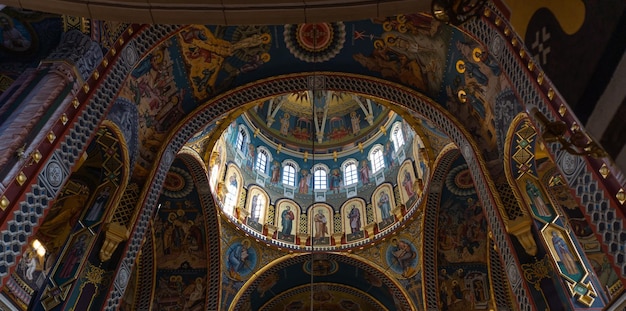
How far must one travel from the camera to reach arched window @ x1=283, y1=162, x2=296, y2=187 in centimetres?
2008

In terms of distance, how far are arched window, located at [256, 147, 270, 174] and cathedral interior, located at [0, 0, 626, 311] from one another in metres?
0.13

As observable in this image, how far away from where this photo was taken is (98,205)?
8.95m

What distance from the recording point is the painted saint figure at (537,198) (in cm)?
825

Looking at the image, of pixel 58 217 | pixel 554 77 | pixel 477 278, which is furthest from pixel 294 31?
pixel 477 278

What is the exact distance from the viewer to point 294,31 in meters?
10.7

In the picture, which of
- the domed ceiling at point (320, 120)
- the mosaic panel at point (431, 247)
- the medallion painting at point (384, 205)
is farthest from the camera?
the domed ceiling at point (320, 120)

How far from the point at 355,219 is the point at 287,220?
9.05 feet

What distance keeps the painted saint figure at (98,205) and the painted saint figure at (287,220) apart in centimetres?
946

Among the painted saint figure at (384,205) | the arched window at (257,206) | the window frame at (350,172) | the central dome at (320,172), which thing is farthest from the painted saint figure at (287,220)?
the painted saint figure at (384,205)

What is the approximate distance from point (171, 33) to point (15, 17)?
269 cm

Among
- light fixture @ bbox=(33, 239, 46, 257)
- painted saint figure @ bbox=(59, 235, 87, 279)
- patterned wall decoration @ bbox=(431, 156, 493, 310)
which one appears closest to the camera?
painted saint figure @ bbox=(59, 235, 87, 279)

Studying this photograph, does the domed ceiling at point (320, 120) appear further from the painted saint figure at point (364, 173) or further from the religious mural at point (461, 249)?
the religious mural at point (461, 249)

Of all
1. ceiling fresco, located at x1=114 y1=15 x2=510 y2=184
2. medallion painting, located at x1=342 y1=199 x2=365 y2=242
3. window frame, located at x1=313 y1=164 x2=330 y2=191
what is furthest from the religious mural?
window frame, located at x1=313 y1=164 x2=330 y2=191

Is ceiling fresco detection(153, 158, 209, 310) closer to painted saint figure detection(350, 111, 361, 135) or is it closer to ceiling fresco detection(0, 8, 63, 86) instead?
ceiling fresco detection(0, 8, 63, 86)
